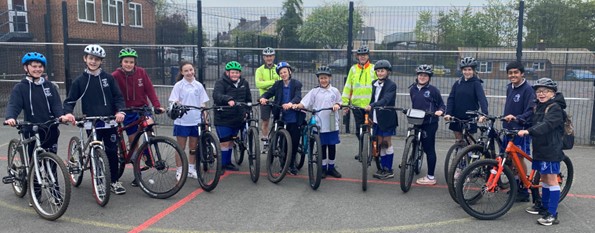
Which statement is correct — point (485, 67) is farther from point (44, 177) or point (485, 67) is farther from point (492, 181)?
point (44, 177)

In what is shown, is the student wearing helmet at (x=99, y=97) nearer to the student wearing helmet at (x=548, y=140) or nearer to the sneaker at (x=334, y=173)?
the sneaker at (x=334, y=173)

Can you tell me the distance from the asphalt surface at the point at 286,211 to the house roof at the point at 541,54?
3.21 m

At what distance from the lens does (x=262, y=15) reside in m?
10.0

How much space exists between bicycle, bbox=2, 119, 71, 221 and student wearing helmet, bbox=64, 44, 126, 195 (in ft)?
1.51

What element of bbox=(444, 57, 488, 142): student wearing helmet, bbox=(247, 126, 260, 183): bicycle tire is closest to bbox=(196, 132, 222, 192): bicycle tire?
bbox=(247, 126, 260, 183): bicycle tire

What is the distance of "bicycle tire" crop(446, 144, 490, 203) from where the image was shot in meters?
5.08

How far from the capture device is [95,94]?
18.0 feet

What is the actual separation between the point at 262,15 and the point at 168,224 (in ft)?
20.5

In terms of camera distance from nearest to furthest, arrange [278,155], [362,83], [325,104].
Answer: [278,155], [325,104], [362,83]

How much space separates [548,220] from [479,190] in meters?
0.72

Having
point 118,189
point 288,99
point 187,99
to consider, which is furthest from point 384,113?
point 118,189

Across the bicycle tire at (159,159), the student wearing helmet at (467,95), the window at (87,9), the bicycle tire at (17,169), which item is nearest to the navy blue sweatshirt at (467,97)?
the student wearing helmet at (467,95)

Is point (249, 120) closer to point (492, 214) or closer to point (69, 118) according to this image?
point (69, 118)

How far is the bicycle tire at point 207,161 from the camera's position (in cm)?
→ 580
